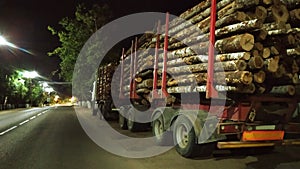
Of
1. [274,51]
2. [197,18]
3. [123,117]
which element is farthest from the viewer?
[123,117]

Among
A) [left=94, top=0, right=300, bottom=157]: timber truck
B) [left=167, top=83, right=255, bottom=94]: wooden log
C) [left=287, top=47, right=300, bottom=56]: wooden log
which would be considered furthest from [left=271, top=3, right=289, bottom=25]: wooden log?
[left=167, top=83, right=255, bottom=94]: wooden log

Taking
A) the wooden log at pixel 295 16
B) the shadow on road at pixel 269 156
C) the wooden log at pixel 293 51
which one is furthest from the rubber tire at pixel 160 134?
the wooden log at pixel 295 16

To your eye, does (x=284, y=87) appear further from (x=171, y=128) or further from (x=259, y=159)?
(x=171, y=128)

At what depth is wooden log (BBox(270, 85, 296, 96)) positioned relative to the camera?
718 centimetres

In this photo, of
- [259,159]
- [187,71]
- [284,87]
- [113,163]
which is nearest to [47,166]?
[113,163]

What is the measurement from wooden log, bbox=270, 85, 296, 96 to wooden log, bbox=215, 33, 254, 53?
139cm

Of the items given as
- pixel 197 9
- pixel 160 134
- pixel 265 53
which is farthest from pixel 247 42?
pixel 160 134

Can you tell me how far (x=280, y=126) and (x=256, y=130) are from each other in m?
0.61

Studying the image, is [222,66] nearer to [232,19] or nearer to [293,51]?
[232,19]

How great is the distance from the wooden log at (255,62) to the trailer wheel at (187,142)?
1844mm

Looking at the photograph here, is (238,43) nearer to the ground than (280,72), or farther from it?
farther from it

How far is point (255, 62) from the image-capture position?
6531mm

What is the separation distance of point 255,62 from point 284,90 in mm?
1238

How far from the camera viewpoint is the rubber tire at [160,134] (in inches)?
372
